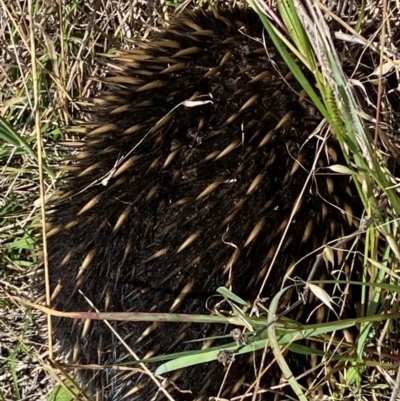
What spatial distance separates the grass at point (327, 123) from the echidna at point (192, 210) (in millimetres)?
74

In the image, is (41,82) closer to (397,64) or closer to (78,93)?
(78,93)

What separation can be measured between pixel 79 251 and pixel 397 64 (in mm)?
687

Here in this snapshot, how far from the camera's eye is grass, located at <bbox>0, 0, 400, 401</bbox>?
1.24m

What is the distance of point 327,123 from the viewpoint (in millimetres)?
1492

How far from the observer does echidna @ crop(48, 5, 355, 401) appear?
143 cm

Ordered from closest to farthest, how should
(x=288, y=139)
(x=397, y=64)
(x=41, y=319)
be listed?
(x=397, y=64)
(x=288, y=139)
(x=41, y=319)

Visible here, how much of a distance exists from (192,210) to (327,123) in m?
0.31

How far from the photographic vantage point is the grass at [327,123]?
1236 mm

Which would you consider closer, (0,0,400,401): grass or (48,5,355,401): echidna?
(0,0,400,401): grass

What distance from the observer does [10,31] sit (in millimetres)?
2072

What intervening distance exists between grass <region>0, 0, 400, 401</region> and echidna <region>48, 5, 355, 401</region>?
7cm

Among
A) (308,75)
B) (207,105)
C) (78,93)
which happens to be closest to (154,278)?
(207,105)

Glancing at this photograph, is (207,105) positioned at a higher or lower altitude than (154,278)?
higher

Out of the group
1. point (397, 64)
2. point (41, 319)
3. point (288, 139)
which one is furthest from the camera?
point (41, 319)
